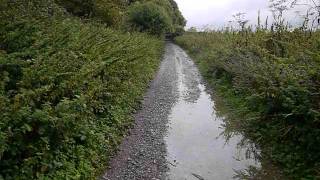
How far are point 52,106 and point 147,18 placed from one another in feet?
105

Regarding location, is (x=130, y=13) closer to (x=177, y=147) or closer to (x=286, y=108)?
(x=177, y=147)

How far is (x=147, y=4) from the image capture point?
37656 millimetres

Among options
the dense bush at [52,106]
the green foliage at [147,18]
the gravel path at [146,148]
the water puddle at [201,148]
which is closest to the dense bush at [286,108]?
the water puddle at [201,148]

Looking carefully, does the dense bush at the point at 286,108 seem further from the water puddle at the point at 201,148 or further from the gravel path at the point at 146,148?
the gravel path at the point at 146,148

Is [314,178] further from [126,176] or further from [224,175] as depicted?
[126,176]

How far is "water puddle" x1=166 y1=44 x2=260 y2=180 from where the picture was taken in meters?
6.86

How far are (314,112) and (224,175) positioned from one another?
1.82 m

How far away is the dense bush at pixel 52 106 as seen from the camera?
192 inches

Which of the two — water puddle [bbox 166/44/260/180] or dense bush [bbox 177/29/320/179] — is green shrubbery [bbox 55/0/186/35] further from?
dense bush [bbox 177/29/320/179]

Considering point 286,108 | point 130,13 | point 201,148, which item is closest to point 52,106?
point 201,148

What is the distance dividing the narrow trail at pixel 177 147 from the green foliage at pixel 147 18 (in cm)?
2443

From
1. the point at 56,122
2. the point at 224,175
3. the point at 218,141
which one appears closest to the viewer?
the point at 56,122

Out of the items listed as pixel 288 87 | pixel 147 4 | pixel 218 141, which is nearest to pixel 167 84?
pixel 218 141

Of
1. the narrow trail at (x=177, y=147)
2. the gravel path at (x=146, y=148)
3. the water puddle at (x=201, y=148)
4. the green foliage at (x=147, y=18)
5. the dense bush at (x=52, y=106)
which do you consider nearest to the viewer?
the dense bush at (x=52, y=106)
